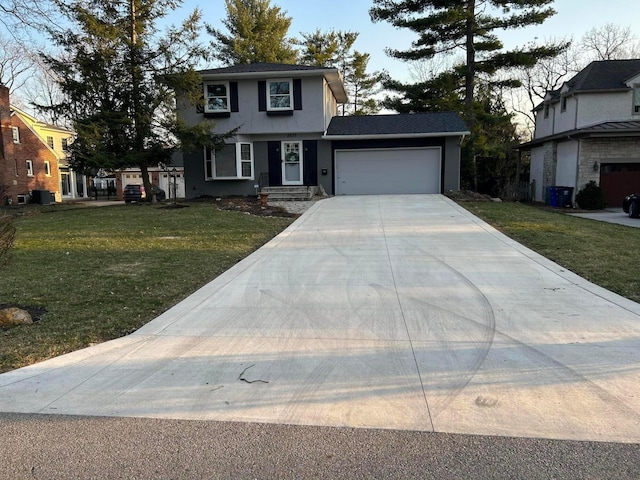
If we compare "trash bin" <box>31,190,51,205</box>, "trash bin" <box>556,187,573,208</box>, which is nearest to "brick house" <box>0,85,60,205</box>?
"trash bin" <box>31,190,51,205</box>

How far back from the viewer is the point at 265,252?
30.9 feet

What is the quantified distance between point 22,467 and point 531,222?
1270cm

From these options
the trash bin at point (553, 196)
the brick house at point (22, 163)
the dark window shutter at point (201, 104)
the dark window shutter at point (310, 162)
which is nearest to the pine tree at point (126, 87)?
the dark window shutter at point (201, 104)

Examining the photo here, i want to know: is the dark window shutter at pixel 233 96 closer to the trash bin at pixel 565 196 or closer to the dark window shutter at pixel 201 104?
the dark window shutter at pixel 201 104

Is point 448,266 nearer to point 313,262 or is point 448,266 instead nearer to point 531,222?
point 313,262

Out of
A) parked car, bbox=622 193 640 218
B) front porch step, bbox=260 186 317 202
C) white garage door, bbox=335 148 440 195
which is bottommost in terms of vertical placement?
parked car, bbox=622 193 640 218

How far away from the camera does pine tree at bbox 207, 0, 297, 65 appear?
33344 mm

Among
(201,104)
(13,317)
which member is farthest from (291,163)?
(13,317)

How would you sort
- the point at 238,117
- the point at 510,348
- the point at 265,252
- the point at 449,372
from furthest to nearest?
the point at 238,117 < the point at 265,252 < the point at 510,348 < the point at 449,372

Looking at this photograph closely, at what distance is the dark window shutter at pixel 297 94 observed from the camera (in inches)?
825

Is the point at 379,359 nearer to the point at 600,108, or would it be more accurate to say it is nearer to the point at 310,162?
the point at 310,162

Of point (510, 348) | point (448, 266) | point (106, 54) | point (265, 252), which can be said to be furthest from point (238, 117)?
point (510, 348)

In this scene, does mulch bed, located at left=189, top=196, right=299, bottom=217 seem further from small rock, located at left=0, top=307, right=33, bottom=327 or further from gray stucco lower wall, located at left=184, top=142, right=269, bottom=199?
small rock, located at left=0, top=307, right=33, bottom=327

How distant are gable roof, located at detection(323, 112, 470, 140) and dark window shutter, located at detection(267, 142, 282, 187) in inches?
95.5
